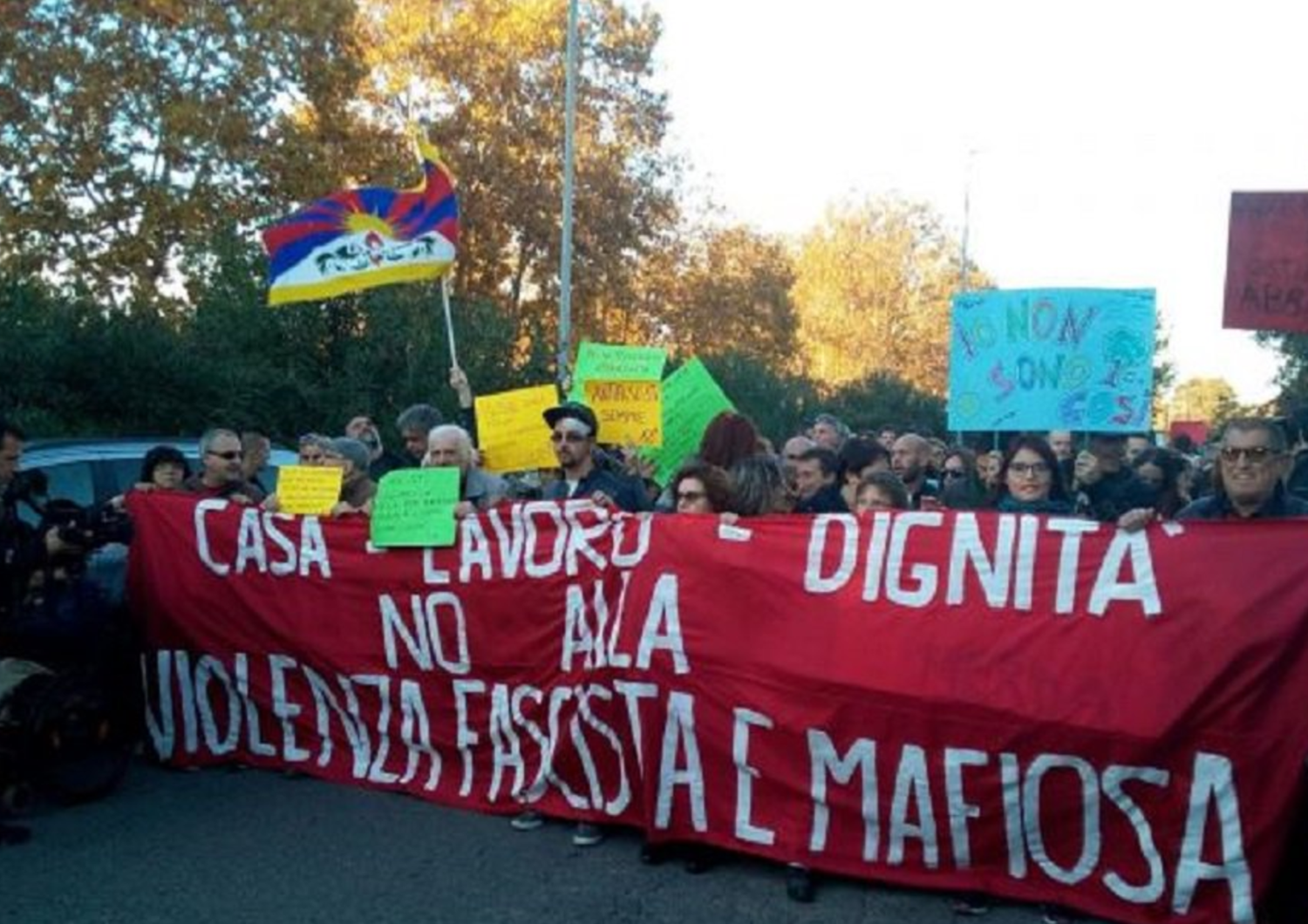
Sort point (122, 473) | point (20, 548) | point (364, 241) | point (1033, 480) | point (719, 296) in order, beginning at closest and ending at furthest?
point (1033, 480)
point (20, 548)
point (122, 473)
point (364, 241)
point (719, 296)

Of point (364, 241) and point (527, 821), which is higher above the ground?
point (364, 241)

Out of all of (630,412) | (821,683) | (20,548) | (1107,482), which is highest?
(630,412)

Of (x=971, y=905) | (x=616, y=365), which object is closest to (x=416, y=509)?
(x=616, y=365)

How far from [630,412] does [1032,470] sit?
287 cm

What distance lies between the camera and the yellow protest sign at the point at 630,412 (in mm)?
8039

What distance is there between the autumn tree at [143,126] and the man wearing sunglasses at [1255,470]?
18632 mm

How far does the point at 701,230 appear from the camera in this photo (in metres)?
36.9

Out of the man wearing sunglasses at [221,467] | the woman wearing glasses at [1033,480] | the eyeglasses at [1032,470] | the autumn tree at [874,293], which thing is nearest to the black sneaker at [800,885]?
the woman wearing glasses at [1033,480]

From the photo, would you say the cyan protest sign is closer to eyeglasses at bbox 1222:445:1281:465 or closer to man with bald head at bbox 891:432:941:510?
man with bald head at bbox 891:432:941:510

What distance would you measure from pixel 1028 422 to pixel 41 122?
1906 cm

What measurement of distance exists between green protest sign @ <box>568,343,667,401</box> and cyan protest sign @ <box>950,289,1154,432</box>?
5.89 feet

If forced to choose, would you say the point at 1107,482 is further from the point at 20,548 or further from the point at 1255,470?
the point at 20,548

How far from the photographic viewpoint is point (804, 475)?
7023 millimetres

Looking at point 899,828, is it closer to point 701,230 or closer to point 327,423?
point 327,423
